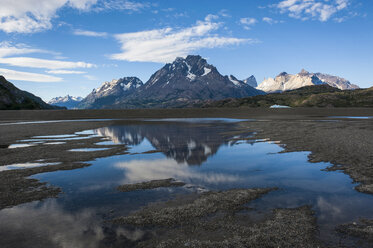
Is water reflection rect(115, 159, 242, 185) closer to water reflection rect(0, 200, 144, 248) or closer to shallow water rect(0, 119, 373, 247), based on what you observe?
shallow water rect(0, 119, 373, 247)

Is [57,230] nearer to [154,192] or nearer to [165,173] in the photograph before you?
[154,192]

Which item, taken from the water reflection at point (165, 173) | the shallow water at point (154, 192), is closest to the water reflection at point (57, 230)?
the shallow water at point (154, 192)

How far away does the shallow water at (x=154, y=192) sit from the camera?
1038cm

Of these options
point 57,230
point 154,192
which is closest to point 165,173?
point 154,192

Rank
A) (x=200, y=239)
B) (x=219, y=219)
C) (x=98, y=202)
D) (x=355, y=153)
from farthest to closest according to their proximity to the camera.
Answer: (x=355, y=153) < (x=98, y=202) < (x=219, y=219) < (x=200, y=239)

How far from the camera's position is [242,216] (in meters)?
11.8

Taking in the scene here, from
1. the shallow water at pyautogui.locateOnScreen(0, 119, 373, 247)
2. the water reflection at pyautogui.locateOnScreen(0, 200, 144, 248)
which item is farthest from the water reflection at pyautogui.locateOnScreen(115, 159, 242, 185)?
the water reflection at pyautogui.locateOnScreen(0, 200, 144, 248)

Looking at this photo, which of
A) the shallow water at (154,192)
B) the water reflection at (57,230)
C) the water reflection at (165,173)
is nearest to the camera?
the water reflection at (57,230)

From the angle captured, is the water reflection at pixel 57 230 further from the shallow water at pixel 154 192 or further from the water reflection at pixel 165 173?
the water reflection at pixel 165 173

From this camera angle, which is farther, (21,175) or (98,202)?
(21,175)

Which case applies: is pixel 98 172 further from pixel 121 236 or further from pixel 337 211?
pixel 337 211

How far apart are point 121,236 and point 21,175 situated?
13.2m

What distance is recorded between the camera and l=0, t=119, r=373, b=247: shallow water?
34.0ft

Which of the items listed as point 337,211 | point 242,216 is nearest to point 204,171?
point 242,216
